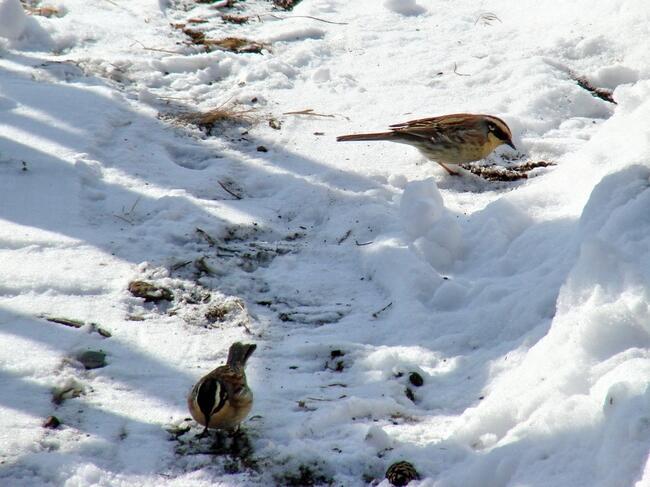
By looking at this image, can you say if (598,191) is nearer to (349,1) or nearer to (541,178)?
(541,178)

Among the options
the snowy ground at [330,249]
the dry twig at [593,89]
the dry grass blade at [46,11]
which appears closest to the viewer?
the snowy ground at [330,249]

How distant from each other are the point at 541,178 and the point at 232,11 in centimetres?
491

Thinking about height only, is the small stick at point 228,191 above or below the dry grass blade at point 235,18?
above

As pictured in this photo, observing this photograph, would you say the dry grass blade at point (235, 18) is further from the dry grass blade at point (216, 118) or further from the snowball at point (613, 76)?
the snowball at point (613, 76)

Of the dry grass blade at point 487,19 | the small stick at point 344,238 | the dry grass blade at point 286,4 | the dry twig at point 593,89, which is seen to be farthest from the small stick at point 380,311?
the dry grass blade at point 286,4

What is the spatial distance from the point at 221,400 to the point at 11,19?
234 inches

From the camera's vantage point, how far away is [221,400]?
3.55 m

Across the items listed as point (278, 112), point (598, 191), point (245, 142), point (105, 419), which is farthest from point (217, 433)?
point (278, 112)

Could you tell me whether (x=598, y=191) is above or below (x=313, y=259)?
above

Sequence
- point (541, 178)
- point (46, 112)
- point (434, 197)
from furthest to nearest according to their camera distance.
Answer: point (46, 112)
point (541, 178)
point (434, 197)

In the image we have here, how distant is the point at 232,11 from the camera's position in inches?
369

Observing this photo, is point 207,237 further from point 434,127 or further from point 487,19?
point 487,19

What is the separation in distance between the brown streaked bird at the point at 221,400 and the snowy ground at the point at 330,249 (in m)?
0.16

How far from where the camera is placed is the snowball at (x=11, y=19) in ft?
26.0
